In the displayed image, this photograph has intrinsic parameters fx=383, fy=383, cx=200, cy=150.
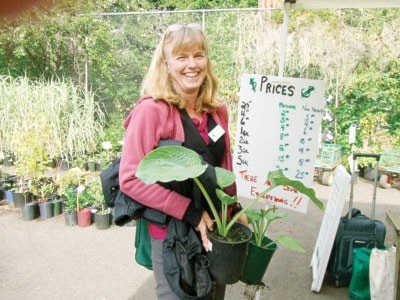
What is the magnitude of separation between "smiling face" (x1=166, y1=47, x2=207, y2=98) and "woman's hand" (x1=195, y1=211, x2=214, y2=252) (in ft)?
1.72

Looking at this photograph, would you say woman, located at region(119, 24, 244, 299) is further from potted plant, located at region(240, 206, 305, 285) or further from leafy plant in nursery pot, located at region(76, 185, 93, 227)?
leafy plant in nursery pot, located at region(76, 185, 93, 227)

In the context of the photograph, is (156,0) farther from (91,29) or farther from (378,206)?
(378,206)

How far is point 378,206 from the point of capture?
4711mm

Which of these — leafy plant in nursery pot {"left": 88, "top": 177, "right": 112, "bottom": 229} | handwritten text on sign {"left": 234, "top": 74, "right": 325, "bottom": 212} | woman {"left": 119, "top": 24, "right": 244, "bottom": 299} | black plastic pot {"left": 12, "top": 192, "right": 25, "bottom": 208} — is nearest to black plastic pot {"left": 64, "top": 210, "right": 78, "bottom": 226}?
leafy plant in nursery pot {"left": 88, "top": 177, "right": 112, "bottom": 229}

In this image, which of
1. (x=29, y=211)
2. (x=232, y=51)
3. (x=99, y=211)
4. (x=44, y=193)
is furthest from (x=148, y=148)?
(x=232, y=51)

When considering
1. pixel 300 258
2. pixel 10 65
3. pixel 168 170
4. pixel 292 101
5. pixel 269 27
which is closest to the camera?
pixel 168 170

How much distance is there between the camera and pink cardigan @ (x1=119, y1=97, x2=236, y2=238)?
1.49 meters

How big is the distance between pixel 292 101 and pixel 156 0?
12379mm

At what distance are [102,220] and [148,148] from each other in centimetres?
254

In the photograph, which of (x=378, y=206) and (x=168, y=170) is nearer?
(x=168, y=170)

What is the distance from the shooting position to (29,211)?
4.01m

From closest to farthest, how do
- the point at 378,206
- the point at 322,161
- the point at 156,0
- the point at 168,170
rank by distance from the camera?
1. the point at 168,170
2. the point at 378,206
3. the point at 322,161
4. the point at 156,0

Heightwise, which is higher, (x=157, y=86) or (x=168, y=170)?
(x=157, y=86)

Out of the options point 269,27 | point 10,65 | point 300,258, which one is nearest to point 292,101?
point 300,258
